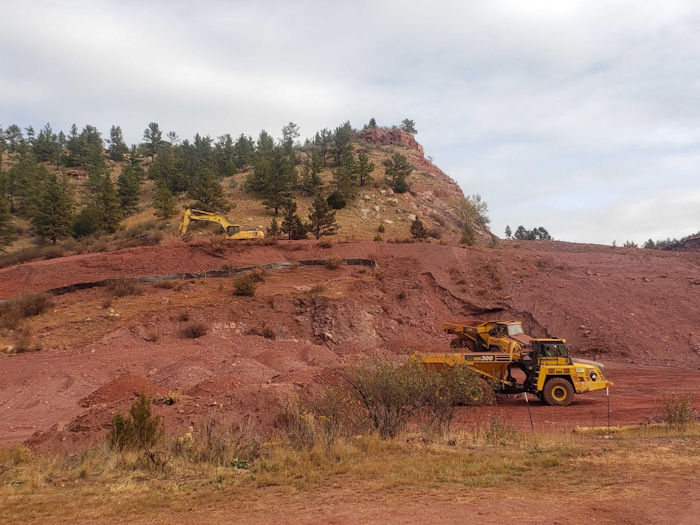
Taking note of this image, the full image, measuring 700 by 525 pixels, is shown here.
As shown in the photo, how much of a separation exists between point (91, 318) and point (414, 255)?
20.9 m

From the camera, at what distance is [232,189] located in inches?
2263

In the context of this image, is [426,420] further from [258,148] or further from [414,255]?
[258,148]

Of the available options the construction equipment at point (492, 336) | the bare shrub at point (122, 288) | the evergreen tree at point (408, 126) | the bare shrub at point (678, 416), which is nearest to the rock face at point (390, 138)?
the evergreen tree at point (408, 126)

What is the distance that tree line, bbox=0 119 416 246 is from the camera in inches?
1768

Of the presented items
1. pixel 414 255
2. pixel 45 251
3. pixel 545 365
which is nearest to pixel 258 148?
pixel 45 251

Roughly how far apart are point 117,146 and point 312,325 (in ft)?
269

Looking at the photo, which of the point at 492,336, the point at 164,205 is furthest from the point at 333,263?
the point at 164,205

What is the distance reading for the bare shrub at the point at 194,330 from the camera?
22320mm

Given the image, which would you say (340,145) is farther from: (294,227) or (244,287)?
(244,287)

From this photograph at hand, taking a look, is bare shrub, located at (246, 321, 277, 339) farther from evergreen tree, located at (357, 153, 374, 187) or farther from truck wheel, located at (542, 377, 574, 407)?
evergreen tree, located at (357, 153, 374, 187)

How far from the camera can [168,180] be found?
189 feet

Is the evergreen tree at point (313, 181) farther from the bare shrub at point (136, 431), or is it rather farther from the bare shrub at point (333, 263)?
the bare shrub at point (136, 431)

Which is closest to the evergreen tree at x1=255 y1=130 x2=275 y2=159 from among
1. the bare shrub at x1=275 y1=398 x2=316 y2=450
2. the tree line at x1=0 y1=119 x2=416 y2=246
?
the tree line at x1=0 y1=119 x2=416 y2=246

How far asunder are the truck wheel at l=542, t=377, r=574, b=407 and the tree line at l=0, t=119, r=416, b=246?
26.6 meters
